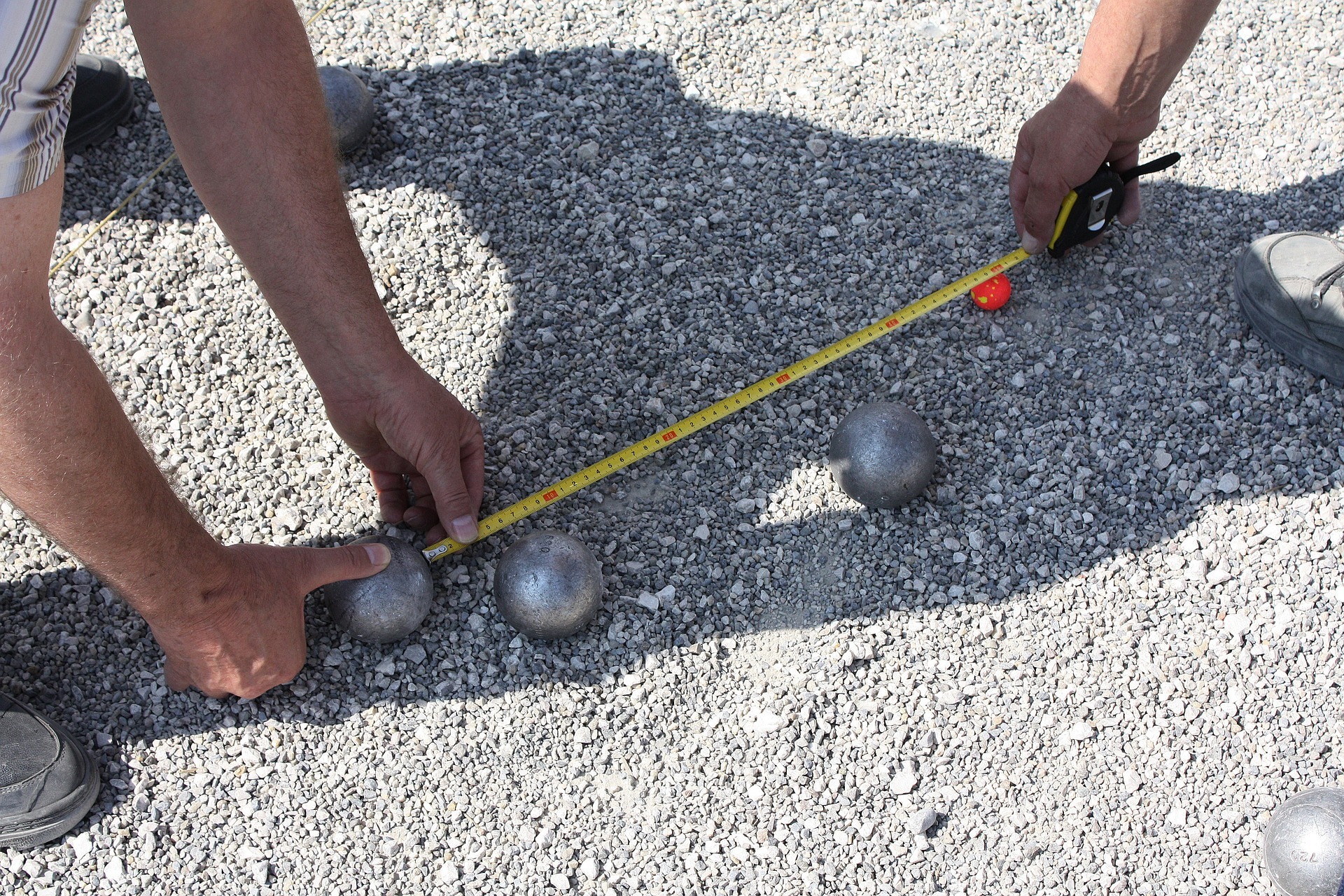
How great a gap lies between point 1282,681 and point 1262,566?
41 centimetres

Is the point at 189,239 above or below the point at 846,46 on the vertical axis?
below

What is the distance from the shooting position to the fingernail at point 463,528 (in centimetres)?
332

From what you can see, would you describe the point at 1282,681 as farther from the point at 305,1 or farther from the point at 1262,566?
the point at 305,1

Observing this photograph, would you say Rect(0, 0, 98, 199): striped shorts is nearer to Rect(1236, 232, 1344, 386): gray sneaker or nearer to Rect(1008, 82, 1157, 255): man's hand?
Rect(1008, 82, 1157, 255): man's hand

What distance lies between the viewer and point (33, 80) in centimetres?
231

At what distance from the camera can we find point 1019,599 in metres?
3.44

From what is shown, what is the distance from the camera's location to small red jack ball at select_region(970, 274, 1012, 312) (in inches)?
161

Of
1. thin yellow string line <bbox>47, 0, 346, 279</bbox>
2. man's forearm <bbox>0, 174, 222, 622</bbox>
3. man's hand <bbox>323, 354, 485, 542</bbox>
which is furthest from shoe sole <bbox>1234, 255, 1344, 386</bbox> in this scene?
thin yellow string line <bbox>47, 0, 346, 279</bbox>

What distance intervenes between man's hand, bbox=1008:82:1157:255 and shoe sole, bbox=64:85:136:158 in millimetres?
3859

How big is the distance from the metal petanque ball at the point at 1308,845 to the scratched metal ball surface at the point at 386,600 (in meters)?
2.54

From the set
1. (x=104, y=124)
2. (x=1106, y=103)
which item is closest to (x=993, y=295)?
(x=1106, y=103)

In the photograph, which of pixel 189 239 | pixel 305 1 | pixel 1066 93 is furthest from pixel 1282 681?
pixel 305 1

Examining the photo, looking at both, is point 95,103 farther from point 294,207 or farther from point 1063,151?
point 1063,151

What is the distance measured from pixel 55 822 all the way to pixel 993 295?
366 centimetres
